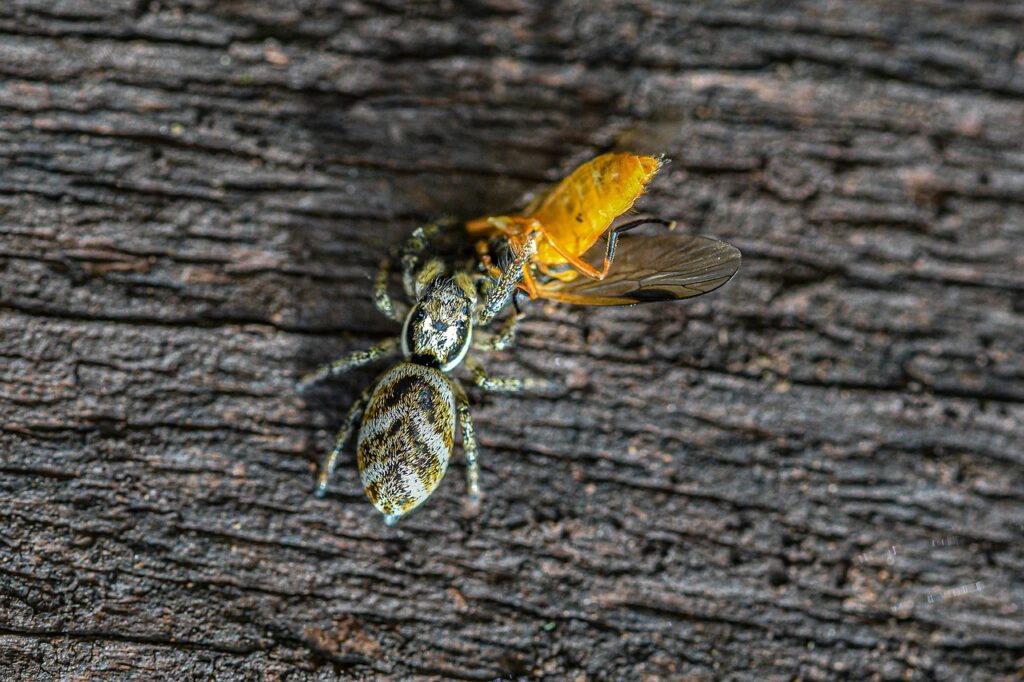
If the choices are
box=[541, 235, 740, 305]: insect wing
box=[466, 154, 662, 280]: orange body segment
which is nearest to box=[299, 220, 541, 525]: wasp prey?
box=[466, 154, 662, 280]: orange body segment

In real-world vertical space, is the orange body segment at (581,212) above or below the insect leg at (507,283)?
above

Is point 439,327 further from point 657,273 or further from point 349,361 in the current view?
point 657,273

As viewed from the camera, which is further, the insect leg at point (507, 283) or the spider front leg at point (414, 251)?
the spider front leg at point (414, 251)

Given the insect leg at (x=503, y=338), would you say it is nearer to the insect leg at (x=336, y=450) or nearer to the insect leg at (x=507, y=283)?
the insect leg at (x=507, y=283)

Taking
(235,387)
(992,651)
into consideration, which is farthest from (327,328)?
(992,651)

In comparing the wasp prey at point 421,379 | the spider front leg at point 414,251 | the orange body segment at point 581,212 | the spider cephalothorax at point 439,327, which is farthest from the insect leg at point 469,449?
the orange body segment at point 581,212

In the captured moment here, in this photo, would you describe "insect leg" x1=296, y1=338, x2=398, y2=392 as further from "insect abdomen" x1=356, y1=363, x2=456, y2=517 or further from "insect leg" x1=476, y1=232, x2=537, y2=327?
"insect leg" x1=476, y1=232, x2=537, y2=327

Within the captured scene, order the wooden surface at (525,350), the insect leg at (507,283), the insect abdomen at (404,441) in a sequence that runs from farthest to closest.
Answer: the insect leg at (507,283)
the wooden surface at (525,350)
the insect abdomen at (404,441)
